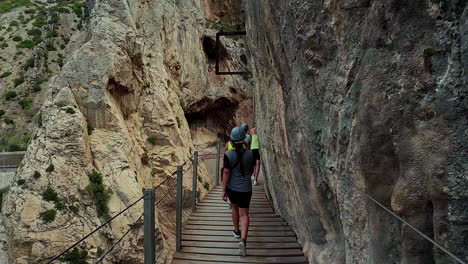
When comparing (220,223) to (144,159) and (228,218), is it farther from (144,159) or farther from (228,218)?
(144,159)

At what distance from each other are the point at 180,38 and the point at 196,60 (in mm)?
1776

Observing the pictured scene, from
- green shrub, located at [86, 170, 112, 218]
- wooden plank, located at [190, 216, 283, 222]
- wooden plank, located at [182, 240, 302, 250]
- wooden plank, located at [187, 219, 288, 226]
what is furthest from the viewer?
green shrub, located at [86, 170, 112, 218]

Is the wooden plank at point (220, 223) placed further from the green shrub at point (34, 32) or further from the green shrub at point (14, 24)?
the green shrub at point (14, 24)

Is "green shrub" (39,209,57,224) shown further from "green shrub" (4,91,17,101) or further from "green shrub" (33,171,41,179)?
"green shrub" (4,91,17,101)

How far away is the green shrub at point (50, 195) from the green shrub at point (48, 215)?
0.42m

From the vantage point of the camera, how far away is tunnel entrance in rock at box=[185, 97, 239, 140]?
21359 mm

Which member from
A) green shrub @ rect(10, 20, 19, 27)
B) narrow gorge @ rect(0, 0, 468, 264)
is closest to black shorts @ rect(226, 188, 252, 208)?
narrow gorge @ rect(0, 0, 468, 264)

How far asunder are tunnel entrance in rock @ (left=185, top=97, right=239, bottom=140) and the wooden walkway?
1505 cm

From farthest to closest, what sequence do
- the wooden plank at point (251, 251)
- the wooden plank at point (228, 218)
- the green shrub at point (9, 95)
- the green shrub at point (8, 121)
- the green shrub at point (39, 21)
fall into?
the green shrub at point (39, 21), the green shrub at point (9, 95), the green shrub at point (8, 121), the wooden plank at point (228, 218), the wooden plank at point (251, 251)

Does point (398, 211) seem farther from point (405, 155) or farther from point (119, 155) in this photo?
point (119, 155)

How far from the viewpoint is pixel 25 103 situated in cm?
3256

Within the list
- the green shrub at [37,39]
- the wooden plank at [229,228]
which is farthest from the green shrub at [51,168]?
the green shrub at [37,39]

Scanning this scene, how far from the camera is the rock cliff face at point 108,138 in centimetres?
1030

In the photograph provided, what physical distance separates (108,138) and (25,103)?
25693 millimetres
